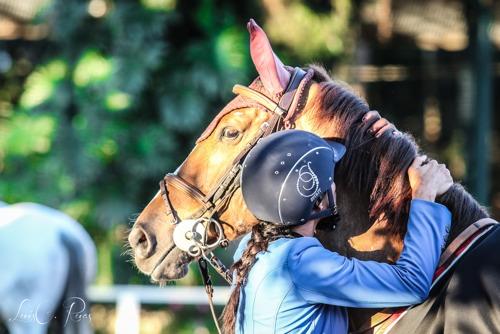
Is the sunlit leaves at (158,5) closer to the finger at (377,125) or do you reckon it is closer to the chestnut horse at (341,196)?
the chestnut horse at (341,196)

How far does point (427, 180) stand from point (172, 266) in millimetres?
859

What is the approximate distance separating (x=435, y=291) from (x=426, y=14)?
7.24 meters

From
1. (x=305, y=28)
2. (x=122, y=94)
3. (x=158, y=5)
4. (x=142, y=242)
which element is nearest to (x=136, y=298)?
(x=122, y=94)

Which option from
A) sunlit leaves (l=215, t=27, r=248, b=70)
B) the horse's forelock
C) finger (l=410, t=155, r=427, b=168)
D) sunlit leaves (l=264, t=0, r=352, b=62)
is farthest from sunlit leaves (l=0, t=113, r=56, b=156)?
finger (l=410, t=155, r=427, b=168)

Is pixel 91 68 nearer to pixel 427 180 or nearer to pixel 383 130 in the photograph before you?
pixel 383 130

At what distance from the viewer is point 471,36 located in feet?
26.9

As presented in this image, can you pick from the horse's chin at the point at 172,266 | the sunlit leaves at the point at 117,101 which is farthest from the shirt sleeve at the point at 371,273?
the sunlit leaves at the point at 117,101

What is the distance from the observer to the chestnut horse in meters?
2.13

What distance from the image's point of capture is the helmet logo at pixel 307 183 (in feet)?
6.93

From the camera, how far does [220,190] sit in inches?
97.3

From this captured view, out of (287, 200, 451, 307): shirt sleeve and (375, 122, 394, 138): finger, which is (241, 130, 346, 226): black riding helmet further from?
(375, 122, 394, 138): finger

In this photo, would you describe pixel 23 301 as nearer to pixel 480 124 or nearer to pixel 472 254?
pixel 472 254

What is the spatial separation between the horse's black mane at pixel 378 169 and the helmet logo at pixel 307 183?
0.27m

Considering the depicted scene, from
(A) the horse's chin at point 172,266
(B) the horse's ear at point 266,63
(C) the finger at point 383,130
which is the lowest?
(A) the horse's chin at point 172,266
